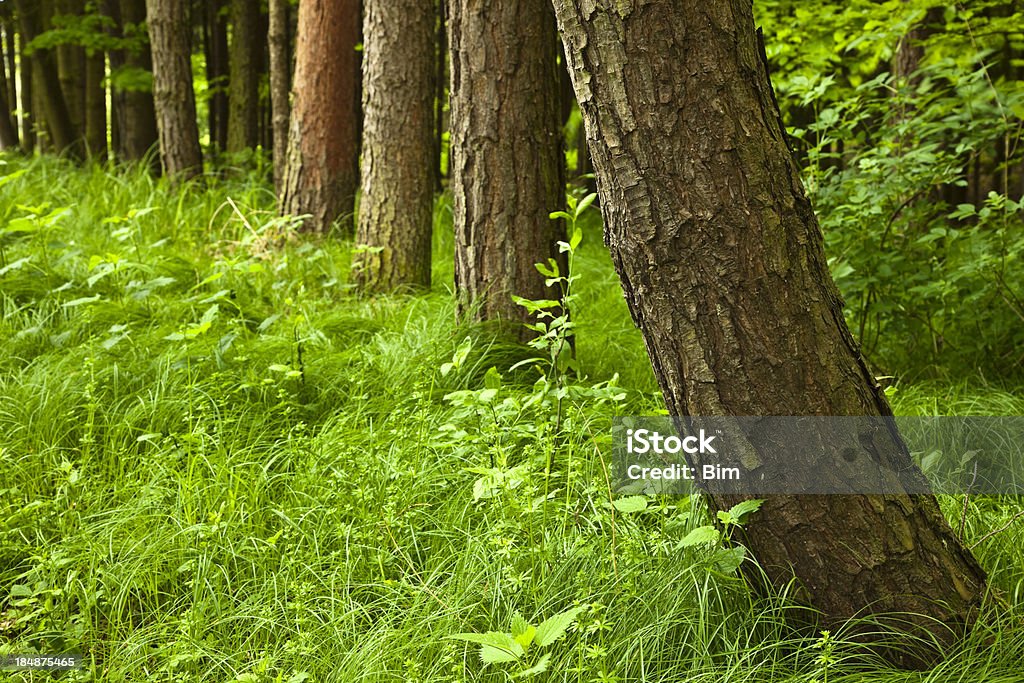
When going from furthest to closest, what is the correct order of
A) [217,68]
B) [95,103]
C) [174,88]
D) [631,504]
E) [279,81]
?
[217,68], [95,103], [279,81], [174,88], [631,504]

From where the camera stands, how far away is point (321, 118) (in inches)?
244

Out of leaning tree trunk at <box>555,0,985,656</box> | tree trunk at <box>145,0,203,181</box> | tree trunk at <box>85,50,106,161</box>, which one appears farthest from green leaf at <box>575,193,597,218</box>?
tree trunk at <box>85,50,106,161</box>

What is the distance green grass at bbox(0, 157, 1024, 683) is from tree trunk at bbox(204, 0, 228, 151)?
32.8ft

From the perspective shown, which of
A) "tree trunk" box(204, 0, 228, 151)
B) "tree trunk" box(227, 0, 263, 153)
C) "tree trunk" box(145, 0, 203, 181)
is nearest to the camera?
"tree trunk" box(145, 0, 203, 181)

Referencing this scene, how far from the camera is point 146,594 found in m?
2.49

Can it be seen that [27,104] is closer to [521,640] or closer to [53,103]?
[53,103]

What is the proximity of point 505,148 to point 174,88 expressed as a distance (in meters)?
4.61

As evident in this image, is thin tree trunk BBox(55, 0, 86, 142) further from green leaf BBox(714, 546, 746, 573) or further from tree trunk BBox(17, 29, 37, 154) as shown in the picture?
green leaf BBox(714, 546, 746, 573)

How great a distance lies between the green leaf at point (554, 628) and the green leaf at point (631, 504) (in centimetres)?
34

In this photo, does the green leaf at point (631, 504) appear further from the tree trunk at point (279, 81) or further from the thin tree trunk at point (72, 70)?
the thin tree trunk at point (72, 70)

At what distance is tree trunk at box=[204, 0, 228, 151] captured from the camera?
1302 centimetres

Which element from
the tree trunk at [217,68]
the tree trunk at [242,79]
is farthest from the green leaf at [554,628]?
the tree trunk at [217,68]

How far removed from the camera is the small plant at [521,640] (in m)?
1.81

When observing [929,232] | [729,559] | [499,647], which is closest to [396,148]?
[929,232]
